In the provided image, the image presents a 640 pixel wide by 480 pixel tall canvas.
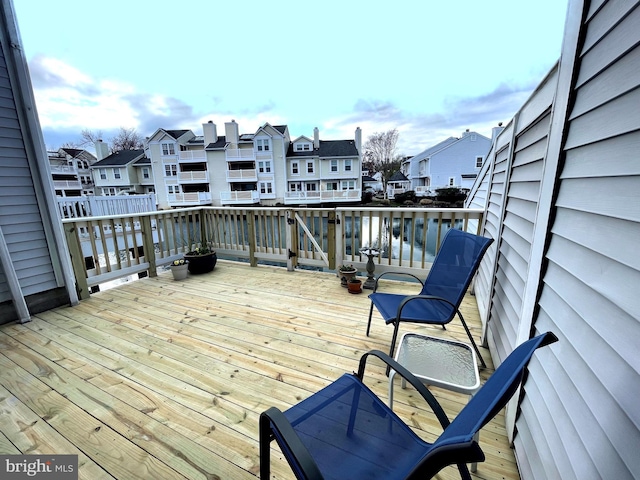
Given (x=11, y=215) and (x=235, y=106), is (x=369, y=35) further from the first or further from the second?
(x=235, y=106)

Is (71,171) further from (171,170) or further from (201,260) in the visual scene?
(201,260)

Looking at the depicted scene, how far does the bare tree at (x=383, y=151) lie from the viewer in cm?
2595

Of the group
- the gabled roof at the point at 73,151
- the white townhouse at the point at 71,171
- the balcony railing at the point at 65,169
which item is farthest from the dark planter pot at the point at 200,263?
the gabled roof at the point at 73,151

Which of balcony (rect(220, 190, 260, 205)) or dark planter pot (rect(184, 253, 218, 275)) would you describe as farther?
balcony (rect(220, 190, 260, 205))

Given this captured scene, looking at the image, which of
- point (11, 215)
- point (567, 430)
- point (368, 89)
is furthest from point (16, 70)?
point (368, 89)

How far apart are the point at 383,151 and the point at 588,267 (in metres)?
28.1

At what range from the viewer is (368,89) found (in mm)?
13375

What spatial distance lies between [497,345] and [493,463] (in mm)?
785

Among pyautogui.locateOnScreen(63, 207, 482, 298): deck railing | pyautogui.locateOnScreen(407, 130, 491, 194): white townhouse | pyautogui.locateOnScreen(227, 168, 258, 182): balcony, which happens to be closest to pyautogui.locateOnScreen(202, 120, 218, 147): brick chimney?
pyautogui.locateOnScreen(227, 168, 258, 182): balcony

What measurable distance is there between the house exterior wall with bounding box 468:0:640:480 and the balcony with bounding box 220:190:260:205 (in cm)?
1888

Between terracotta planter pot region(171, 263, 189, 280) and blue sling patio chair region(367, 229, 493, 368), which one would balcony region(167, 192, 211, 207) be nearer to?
terracotta planter pot region(171, 263, 189, 280)

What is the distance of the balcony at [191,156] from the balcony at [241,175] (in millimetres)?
2350

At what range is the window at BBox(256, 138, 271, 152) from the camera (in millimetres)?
18516

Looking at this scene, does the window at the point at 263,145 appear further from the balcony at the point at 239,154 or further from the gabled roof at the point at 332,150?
the gabled roof at the point at 332,150
